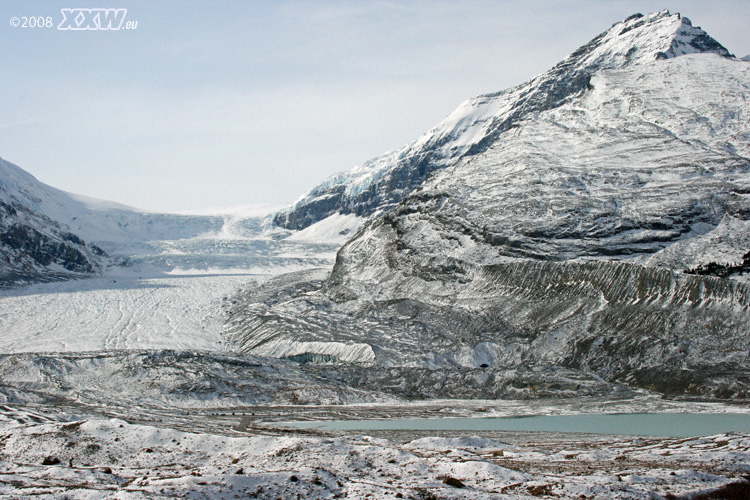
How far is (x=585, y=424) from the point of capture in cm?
4409

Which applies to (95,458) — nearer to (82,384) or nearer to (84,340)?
(82,384)

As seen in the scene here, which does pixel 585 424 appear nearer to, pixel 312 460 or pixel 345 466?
pixel 345 466

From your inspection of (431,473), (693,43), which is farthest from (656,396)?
(693,43)

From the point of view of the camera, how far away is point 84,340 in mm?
71250

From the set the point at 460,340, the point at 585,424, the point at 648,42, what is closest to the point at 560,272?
the point at 460,340

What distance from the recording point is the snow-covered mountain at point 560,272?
5875 cm

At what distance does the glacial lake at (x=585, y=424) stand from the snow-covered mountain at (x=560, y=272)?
26.5 feet

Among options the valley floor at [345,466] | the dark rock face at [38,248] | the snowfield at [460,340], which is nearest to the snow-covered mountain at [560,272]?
the snowfield at [460,340]

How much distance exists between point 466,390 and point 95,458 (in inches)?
1379

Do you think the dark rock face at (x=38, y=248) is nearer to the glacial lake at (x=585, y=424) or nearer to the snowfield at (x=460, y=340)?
the snowfield at (x=460, y=340)

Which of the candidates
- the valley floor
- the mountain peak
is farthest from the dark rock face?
the mountain peak

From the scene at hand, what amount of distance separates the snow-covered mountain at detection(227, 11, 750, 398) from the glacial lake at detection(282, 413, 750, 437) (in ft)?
26.5

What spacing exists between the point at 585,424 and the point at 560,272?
31.6m

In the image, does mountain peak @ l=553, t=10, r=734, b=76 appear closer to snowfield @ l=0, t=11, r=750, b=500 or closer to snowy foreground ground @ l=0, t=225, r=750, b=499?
snowfield @ l=0, t=11, r=750, b=500
